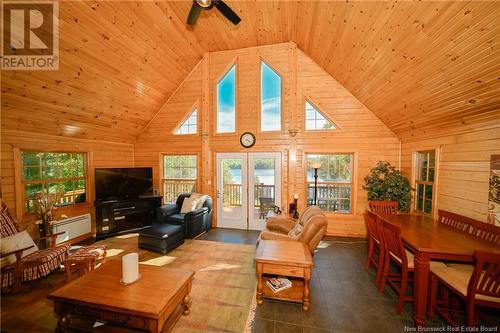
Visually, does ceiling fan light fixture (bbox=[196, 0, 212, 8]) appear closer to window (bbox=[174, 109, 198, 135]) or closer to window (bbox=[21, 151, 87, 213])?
window (bbox=[174, 109, 198, 135])

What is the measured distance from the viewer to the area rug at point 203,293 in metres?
2.07

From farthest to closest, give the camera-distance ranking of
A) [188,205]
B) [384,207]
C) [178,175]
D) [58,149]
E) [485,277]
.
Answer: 1. [178,175]
2. [188,205]
3. [58,149]
4. [384,207]
5. [485,277]

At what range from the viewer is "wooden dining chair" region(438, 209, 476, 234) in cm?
257

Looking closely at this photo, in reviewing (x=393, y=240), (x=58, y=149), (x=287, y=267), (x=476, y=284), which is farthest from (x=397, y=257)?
(x=58, y=149)

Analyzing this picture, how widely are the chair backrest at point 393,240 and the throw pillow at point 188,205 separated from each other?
3699mm

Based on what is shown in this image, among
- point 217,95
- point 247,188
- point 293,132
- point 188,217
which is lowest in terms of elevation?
point 188,217

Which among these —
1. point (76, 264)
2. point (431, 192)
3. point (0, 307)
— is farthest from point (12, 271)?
point (431, 192)

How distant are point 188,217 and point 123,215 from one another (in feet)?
5.79

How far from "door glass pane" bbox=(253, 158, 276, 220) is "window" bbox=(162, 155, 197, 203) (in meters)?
1.83

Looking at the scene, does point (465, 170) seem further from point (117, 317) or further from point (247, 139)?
point (117, 317)

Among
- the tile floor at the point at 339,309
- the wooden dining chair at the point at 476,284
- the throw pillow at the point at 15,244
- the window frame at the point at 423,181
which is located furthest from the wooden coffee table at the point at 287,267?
the throw pillow at the point at 15,244

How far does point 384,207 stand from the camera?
3.75m

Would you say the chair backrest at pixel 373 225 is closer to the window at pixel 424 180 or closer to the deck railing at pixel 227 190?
the window at pixel 424 180

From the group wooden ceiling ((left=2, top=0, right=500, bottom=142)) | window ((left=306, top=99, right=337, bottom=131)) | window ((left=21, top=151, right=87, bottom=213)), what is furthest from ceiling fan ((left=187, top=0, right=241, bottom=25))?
window ((left=21, top=151, right=87, bottom=213))
